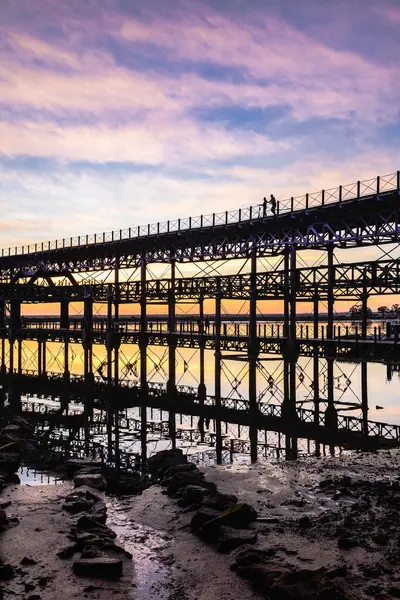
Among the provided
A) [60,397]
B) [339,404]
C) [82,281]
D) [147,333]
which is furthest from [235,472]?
[82,281]

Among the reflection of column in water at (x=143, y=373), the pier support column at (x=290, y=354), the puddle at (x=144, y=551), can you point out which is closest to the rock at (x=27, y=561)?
the puddle at (x=144, y=551)

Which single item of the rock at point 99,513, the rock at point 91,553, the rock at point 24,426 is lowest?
the rock at point 24,426

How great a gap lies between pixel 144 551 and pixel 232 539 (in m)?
1.84

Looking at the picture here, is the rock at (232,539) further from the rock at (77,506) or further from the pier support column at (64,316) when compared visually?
the pier support column at (64,316)

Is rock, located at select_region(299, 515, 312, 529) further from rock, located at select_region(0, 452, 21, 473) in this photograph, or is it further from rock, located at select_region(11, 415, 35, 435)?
rock, located at select_region(11, 415, 35, 435)

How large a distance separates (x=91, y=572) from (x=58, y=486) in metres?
5.97

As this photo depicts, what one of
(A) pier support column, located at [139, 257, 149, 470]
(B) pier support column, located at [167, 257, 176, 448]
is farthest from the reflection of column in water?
(B) pier support column, located at [167, 257, 176, 448]

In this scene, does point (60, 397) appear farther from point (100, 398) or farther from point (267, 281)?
point (267, 281)

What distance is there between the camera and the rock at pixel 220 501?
39.5ft

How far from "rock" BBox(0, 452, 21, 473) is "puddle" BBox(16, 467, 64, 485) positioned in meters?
0.25

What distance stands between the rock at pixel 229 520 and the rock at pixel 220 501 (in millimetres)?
585

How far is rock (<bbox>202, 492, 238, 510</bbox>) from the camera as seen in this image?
12055 mm

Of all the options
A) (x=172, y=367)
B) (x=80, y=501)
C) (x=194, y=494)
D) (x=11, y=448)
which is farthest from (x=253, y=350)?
(x=80, y=501)

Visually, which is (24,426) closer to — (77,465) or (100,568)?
(77,465)
